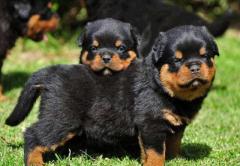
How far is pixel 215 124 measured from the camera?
20.0 ft

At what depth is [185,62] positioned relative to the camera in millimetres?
4031

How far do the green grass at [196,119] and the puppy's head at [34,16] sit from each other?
A: 0.89 metres

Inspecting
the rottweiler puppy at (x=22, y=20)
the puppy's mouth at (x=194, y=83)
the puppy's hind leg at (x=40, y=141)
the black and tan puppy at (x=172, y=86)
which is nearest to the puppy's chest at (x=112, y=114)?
the black and tan puppy at (x=172, y=86)

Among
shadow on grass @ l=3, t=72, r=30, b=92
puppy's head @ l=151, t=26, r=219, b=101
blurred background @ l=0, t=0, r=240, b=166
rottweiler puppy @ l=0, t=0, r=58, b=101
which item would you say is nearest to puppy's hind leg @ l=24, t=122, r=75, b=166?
blurred background @ l=0, t=0, r=240, b=166

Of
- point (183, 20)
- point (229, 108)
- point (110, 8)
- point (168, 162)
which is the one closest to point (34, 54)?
point (110, 8)

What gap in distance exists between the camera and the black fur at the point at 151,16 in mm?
7047

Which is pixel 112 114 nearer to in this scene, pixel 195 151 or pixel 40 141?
pixel 40 141

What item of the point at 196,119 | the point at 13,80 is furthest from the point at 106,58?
the point at 13,80

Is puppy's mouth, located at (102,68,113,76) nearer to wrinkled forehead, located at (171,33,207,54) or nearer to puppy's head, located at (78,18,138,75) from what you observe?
puppy's head, located at (78,18,138,75)

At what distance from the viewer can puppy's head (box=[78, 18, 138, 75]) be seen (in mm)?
4715

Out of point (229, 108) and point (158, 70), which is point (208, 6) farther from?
point (158, 70)

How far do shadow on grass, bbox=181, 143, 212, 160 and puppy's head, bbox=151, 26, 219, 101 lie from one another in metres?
0.78

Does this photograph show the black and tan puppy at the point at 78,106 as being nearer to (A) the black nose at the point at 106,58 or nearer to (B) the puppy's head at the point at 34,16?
(A) the black nose at the point at 106,58

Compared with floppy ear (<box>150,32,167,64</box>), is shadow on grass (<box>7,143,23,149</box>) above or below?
below
